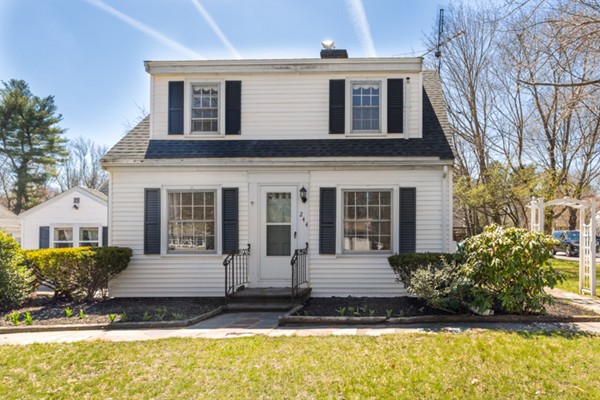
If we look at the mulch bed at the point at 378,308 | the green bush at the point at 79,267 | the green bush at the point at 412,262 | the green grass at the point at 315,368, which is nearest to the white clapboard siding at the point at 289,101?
the green bush at the point at 79,267

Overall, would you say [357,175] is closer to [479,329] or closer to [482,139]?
[479,329]

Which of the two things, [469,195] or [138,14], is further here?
[469,195]

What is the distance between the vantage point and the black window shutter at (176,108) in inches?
376

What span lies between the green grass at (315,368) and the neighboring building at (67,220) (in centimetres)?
1056

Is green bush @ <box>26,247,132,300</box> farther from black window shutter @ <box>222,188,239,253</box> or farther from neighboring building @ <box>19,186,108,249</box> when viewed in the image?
neighboring building @ <box>19,186,108,249</box>

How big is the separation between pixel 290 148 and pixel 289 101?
1.14 m

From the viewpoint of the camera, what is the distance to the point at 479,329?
5902 millimetres

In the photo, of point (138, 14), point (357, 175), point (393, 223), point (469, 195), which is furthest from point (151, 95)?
point (469, 195)

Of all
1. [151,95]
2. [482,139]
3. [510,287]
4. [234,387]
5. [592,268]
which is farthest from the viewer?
[482,139]

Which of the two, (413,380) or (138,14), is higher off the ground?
(138,14)

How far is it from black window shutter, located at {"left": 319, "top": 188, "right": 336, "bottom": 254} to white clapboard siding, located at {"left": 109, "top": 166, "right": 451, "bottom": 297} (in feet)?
0.38

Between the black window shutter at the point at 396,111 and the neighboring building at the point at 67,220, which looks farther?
the neighboring building at the point at 67,220

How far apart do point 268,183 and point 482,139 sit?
15.9 m

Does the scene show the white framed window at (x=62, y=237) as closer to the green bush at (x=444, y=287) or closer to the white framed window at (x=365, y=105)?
the white framed window at (x=365, y=105)
